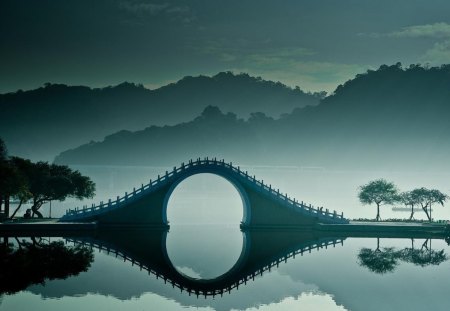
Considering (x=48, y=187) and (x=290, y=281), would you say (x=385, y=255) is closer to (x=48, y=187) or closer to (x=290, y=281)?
(x=290, y=281)

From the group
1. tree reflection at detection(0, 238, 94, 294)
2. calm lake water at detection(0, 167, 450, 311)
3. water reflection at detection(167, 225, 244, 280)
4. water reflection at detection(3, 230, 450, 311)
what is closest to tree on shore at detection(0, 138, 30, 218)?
calm lake water at detection(0, 167, 450, 311)

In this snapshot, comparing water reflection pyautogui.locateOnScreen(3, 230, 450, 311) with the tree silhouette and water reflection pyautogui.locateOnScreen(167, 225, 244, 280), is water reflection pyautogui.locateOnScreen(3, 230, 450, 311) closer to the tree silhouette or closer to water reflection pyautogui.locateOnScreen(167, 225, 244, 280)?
the tree silhouette

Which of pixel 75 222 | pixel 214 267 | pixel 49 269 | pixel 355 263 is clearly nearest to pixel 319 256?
pixel 355 263

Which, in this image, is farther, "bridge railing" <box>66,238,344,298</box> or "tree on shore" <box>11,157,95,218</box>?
"tree on shore" <box>11,157,95,218</box>

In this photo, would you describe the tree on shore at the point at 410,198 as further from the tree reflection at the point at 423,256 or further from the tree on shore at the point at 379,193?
the tree reflection at the point at 423,256

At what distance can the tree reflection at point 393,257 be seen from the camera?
43000 mm

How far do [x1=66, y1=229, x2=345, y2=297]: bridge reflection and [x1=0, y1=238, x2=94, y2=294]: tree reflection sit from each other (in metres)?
2.90

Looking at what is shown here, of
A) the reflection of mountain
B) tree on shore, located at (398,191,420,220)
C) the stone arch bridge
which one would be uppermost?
tree on shore, located at (398,191,420,220)

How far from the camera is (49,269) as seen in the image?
1516 inches

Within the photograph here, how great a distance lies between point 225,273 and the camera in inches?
1654

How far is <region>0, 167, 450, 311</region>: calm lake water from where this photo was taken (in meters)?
32.8

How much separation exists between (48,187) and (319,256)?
29.7 m

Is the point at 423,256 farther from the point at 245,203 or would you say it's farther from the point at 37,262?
the point at 37,262

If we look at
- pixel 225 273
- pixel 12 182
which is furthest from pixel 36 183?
pixel 225 273
